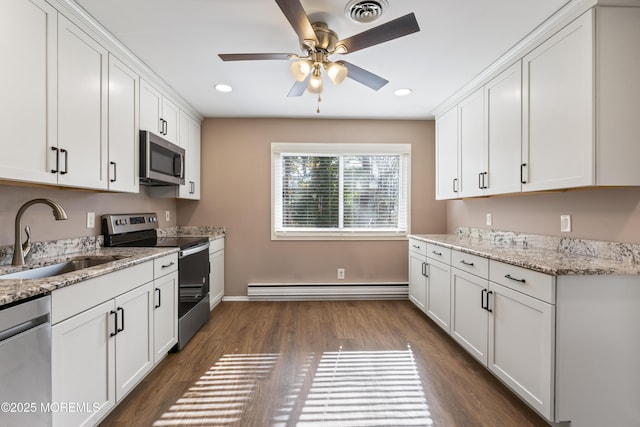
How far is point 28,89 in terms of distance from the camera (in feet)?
4.67

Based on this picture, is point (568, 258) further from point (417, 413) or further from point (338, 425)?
point (338, 425)

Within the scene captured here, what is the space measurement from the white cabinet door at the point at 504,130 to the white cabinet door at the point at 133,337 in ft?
8.99

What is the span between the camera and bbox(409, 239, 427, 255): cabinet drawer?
3063 mm

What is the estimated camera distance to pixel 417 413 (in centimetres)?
168

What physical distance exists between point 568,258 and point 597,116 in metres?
0.83

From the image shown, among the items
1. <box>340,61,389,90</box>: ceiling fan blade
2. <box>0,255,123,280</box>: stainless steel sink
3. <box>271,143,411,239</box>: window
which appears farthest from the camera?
<box>271,143,411,239</box>: window

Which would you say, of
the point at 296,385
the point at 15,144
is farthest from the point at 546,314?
the point at 15,144

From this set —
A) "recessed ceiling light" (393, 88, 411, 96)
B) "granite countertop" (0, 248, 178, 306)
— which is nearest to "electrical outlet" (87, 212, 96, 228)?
"granite countertop" (0, 248, 178, 306)

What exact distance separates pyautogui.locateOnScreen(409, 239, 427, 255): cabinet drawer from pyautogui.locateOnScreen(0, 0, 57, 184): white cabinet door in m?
3.03

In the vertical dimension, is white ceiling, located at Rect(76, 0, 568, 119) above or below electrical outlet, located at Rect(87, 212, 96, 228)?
above

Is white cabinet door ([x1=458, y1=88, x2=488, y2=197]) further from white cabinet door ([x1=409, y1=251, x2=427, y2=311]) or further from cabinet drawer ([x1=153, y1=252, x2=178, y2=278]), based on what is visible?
cabinet drawer ([x1=153, y1=252, x2=178, y2=278])

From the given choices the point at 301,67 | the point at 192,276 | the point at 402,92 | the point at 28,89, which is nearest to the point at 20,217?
the point at 28,89

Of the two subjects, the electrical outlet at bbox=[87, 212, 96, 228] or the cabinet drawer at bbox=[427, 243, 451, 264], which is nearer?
the electrical outlet at bbox=[87, 212, 96, 228]

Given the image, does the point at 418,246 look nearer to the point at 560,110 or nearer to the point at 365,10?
the point at 560,110
